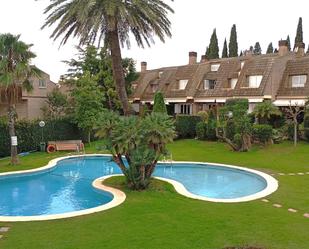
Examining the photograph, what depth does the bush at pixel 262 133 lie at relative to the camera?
31.9 metres

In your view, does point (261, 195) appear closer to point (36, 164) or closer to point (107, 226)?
point (107, 226)

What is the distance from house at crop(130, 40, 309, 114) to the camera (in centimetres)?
3988

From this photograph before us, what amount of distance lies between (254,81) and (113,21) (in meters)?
22.3

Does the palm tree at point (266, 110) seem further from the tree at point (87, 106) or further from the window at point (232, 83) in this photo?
the tree at point (87, 106)

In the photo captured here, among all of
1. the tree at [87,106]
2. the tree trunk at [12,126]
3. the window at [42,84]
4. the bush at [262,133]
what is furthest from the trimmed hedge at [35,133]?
the bush at [262,133]

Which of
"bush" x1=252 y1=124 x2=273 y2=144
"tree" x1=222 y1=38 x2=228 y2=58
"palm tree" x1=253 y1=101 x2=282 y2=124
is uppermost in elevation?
"tree" x1=222 y1=38 x2=228 y2=58

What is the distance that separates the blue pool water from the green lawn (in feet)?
7.70

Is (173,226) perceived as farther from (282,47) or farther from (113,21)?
(282,47)

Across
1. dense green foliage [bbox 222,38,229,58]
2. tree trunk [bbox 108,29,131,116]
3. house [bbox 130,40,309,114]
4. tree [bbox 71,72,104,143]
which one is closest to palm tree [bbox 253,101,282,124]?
house [bbox 130,40,309,114]

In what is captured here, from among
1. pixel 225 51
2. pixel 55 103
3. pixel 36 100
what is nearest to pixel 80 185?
pixel 55 103

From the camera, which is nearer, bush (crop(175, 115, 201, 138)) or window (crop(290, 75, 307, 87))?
bush (crop(175, 115, 201, 138))

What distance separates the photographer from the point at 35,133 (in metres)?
32.5

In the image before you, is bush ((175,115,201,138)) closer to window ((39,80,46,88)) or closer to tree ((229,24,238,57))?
window ((39,80,46,88))

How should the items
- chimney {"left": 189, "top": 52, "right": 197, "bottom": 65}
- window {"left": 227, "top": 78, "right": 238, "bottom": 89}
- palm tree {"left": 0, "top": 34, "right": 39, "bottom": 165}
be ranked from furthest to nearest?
1. chimney {"left": 189, "top": 52, "right": 197, "bottom": 65}
2. window {"left": 227, "top": 78, "right": 238, "bottom": 89}
3. palm tree {"left": 0, "top": 34, "right": 39, "bottom": 165}
